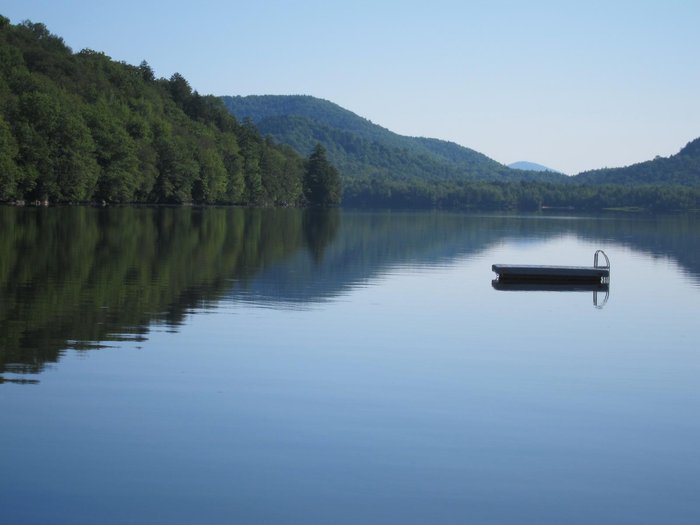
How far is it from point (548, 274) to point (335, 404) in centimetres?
2126

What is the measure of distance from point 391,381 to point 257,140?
159 metres

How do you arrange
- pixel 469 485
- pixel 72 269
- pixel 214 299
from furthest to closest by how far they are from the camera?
pixel 72 269 → pixel 214 299 → pixel 469 485

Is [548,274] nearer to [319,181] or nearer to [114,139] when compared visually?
[114,139]

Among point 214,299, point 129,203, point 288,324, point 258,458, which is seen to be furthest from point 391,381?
point 129,203

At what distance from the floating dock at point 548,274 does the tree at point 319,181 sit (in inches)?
5249

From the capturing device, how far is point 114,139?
310ft

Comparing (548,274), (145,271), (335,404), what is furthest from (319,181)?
(335,404)

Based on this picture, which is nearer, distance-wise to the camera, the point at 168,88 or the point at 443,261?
the point at 443,261

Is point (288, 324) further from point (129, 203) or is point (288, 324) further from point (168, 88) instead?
point (168, 88)

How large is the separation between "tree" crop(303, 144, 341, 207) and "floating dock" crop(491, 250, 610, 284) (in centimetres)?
13332

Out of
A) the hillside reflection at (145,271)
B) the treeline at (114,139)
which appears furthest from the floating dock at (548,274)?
the treeline at (114,139)

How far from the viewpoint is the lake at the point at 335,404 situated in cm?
879

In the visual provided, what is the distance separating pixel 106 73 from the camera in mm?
143625

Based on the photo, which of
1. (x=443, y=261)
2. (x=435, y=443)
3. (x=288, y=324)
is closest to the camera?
(x=435, y=443)
